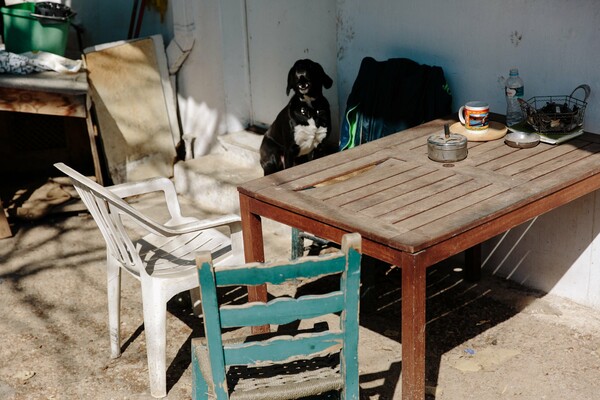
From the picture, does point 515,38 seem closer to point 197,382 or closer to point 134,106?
point 197,382

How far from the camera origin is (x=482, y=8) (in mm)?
4730

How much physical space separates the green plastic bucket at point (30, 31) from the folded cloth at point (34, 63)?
0.10 meters

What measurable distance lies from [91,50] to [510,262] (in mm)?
3624

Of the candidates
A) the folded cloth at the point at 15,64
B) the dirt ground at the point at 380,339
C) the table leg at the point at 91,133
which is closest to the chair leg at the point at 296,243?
the dirt ground at the point at 380,339

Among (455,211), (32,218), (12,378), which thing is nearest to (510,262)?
(455,211)

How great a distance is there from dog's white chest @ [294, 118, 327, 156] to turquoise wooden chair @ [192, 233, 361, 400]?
8.46 feet

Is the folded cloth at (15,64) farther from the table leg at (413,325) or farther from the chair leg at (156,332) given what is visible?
the table leg at (413,325)

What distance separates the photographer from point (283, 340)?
2.94 m

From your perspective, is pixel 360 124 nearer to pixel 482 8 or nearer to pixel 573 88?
pixel 482 8

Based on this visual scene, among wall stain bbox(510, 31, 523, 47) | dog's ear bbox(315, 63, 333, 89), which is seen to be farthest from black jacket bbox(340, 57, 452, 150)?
wall stain bbox(510, 31, 523, 47)

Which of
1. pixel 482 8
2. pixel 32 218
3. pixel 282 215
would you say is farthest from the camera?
pixel 32 218

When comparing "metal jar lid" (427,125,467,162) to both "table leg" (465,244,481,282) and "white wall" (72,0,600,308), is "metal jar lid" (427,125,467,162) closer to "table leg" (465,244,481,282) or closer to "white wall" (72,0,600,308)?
"white wall" (72,0,600,308)

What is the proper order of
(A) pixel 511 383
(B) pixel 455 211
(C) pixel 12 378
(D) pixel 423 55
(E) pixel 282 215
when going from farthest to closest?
(D) pixel 423 55, (C) pixel 12 378, (A) pixel 511 383, (E) pixel 282 215, (B) pixel 455 211

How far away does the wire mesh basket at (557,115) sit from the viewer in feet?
13.8
